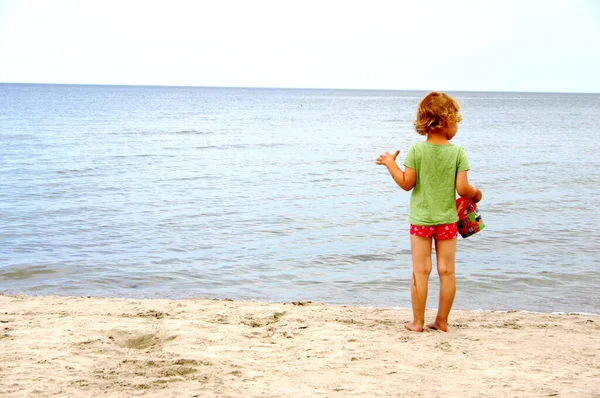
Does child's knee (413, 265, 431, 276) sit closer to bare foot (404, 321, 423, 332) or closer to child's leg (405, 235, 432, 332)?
child's leg (405, 235, 432, 332)

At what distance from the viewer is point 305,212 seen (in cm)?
1205

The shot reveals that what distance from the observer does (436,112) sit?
16.2ft

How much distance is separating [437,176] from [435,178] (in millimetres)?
20

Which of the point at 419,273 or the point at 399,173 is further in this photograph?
the point at 419,273

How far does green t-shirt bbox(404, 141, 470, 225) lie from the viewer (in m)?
4.95

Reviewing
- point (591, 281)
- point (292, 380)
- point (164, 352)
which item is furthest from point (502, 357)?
point (591, 281)

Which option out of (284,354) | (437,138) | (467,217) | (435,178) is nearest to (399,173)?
(435,178)

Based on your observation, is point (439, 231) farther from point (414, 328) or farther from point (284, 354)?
point (284, 354)

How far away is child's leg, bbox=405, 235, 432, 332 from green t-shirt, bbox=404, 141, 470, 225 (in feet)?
0.55

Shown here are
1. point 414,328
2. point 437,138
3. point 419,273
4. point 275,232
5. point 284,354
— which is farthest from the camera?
point 275,232

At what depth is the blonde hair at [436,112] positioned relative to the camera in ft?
16.1

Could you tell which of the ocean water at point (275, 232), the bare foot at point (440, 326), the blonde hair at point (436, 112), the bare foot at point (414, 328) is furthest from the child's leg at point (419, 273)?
the ocean water at point (275, 232)

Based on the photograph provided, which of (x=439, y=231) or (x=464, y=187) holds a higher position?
(x=464, y=187)

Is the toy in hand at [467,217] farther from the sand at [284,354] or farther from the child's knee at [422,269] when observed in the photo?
the sand at [284,354]
